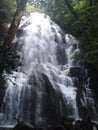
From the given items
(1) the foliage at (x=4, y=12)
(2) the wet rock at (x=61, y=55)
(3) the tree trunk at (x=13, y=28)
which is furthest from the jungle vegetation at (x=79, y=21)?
(3) the tree trunk at (x=13, y=28)

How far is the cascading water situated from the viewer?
11023mm

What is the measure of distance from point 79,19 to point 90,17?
65.4 inches

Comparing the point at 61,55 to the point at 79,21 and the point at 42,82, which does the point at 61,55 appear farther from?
the point at 42,82

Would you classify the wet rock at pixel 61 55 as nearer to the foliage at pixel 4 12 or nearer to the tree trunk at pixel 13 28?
the foliage at pixel 4 12

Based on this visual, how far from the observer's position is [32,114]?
432 inches

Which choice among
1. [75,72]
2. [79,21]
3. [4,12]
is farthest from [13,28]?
[79,21]

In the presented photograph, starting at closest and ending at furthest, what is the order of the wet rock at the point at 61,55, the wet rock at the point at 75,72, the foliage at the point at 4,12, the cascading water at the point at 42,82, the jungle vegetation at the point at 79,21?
the cascading water at the point at 42,82 < the jungle vegetation at the point at 79,21 < the wet rock at the point at 75,72 < the foliage at the point at 4,12 < the wet rock at the point at 61,55

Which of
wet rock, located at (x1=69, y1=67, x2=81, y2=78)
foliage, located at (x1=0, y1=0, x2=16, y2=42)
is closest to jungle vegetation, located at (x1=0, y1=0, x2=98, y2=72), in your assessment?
foliage, located at (x1=0, y1=0, x2=16, y2=42)

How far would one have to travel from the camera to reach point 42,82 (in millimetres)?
12555

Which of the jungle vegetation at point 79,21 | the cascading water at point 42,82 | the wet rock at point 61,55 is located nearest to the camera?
the cascading water at point 42,82

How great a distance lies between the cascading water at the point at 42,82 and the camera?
11023 millimetres

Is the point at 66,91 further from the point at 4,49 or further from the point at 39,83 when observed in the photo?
the point at 4,49

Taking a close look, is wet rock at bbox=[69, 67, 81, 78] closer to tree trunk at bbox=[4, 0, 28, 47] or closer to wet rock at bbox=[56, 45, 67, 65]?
wet rock at bbox=[56, 45, 67, 65]

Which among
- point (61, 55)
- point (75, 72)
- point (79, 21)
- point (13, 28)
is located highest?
point (79, 21)
